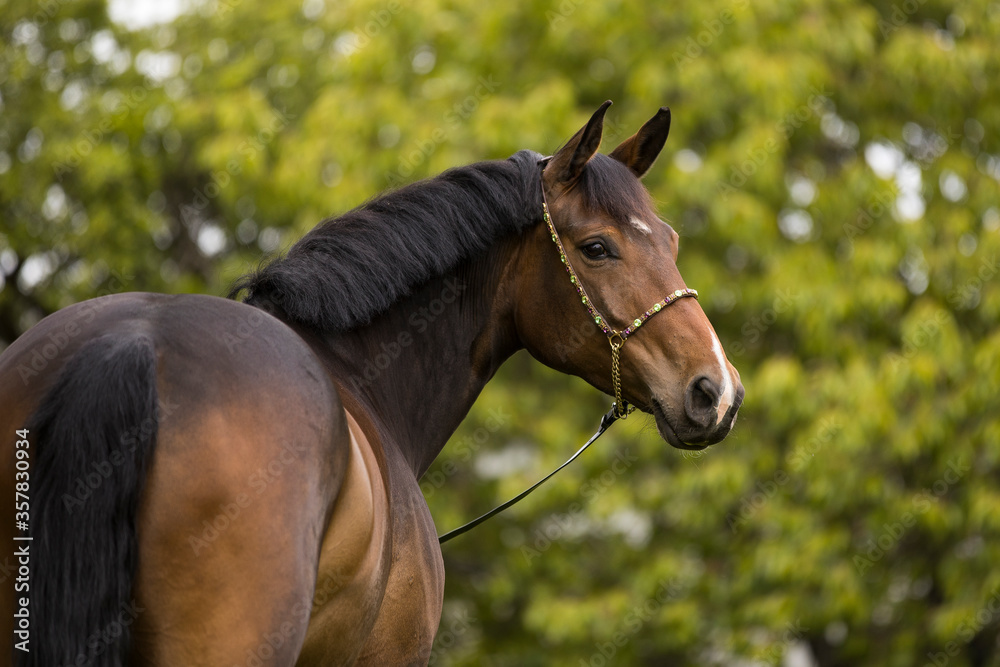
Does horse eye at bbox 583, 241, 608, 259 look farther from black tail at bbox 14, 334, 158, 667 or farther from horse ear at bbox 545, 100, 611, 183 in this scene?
black tail at bbox 14, 334, 158, 667

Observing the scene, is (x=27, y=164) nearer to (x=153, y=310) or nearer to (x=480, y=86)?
(x=480, y=86)

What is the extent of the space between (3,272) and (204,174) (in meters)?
2.28

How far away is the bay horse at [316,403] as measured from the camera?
5.83 ft

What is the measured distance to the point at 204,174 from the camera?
33.8ft

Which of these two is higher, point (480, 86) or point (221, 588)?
point (221, 588)

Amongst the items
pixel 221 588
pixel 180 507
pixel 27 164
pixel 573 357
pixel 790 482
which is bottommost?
pixel 790 482

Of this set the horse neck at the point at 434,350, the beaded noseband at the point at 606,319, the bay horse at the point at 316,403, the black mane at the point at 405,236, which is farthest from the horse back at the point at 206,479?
the beaded noseband at the point at 606,319

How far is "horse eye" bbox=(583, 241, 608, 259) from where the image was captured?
2797 millimetres

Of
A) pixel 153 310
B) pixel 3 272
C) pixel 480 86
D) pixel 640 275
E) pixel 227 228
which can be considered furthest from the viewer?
pixel 227 228

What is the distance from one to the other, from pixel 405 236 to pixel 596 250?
1.89ft

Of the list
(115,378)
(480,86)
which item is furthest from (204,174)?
(115,378)

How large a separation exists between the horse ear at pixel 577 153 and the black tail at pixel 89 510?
152 cm

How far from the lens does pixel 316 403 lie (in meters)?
2.04

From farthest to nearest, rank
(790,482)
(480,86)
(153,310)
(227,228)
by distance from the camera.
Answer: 1. (227,228)
2. (480,86)
3. (790,482)
4. (153,310)
